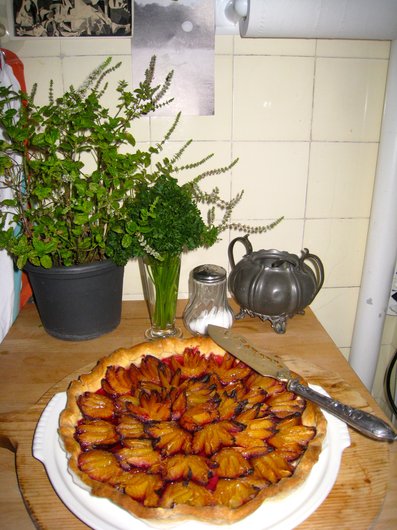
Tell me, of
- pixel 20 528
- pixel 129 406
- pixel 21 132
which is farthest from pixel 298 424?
pixel 21 132

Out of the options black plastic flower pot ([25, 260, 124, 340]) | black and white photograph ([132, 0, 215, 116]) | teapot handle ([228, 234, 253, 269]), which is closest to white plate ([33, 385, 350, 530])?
black plastic flower pot ([25, 260, 124, 340])

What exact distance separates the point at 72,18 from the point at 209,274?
776mm

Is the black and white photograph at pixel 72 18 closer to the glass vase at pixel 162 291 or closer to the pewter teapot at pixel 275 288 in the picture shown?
the glass vase at pixel 162 291

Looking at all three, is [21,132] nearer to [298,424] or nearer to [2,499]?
[2,499]

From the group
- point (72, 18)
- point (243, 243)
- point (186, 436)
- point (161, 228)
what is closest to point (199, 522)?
point (186, 436)

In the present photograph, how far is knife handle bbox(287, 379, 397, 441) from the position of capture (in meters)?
0.72

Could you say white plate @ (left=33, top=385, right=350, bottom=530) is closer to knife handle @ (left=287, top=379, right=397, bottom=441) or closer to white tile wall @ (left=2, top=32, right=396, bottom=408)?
knife handle @ (left=287, top=379, right=397, bottom=441)

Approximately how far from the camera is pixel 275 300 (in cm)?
115

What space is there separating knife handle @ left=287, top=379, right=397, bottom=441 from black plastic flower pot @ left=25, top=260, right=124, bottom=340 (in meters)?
0.51

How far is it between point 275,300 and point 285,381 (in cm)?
29

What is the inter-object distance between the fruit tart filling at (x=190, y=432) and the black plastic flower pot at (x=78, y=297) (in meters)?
0.22

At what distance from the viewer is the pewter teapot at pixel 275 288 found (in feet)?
3.77

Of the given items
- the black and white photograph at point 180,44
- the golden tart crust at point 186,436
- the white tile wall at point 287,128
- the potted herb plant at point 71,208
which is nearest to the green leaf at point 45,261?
the potted herb plant at point 71,208

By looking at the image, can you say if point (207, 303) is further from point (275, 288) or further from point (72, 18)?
point (72, 18)
